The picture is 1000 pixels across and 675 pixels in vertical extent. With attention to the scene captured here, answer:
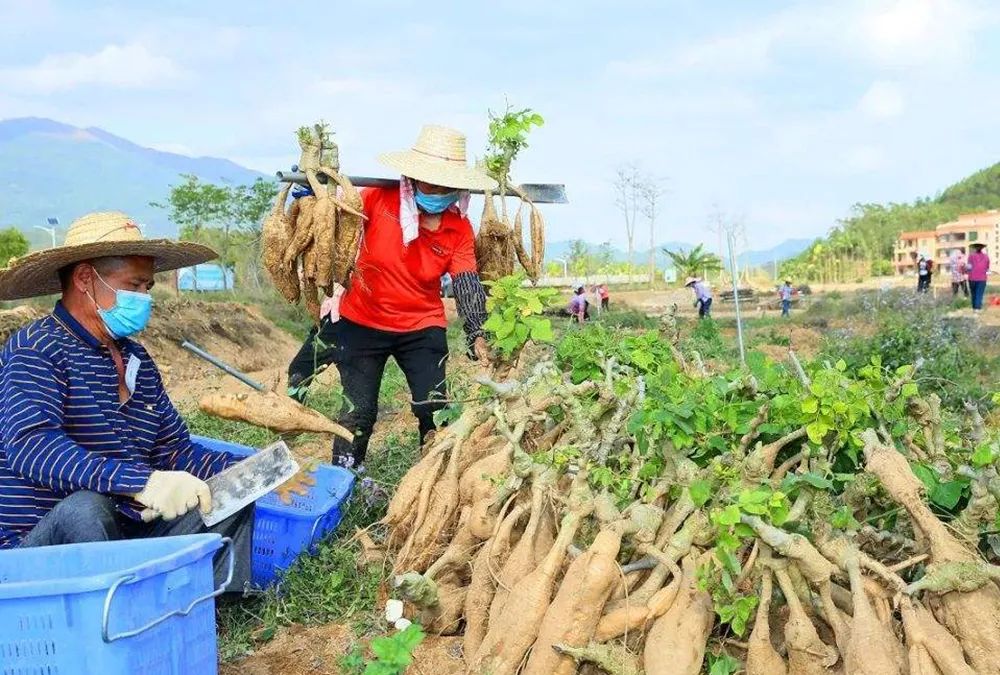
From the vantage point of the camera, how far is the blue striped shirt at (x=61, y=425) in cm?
268

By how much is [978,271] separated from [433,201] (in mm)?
15283

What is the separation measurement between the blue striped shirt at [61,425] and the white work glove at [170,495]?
0.12 feet

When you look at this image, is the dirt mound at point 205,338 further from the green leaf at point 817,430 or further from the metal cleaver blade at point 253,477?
the green leaf at point 817,430

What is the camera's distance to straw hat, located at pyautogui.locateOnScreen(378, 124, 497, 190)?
13.1ft

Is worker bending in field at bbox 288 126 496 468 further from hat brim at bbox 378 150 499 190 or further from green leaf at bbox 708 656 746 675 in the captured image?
green leaf at bbox 708 656 746 675

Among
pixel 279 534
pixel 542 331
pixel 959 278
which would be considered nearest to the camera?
pixel 279 534

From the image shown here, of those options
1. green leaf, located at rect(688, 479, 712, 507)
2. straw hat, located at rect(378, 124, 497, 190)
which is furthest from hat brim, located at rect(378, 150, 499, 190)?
green leaf, located at rect(688, 479, 712, 507)

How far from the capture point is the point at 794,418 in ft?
8.78

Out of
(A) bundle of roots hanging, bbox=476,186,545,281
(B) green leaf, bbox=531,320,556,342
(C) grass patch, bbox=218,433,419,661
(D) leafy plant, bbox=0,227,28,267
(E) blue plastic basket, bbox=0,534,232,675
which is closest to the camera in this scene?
(E) blue plastic basket, bbox=0,534,232,675

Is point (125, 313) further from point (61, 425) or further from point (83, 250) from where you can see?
point (61, 425)

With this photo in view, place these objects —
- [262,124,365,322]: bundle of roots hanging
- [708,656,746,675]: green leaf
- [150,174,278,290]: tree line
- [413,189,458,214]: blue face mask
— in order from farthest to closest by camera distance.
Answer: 1. [150,174,278,290]: tree line
2. [413,189,458,214]: blue face mask
3. [262,124,365,322]: bundle of roots hanging
4. [708,656,746,675]: green leaf

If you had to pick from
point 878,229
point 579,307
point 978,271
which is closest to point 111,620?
point 579,307

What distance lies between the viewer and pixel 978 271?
16.7m

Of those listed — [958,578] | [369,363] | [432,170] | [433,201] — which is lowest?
[958,578]
